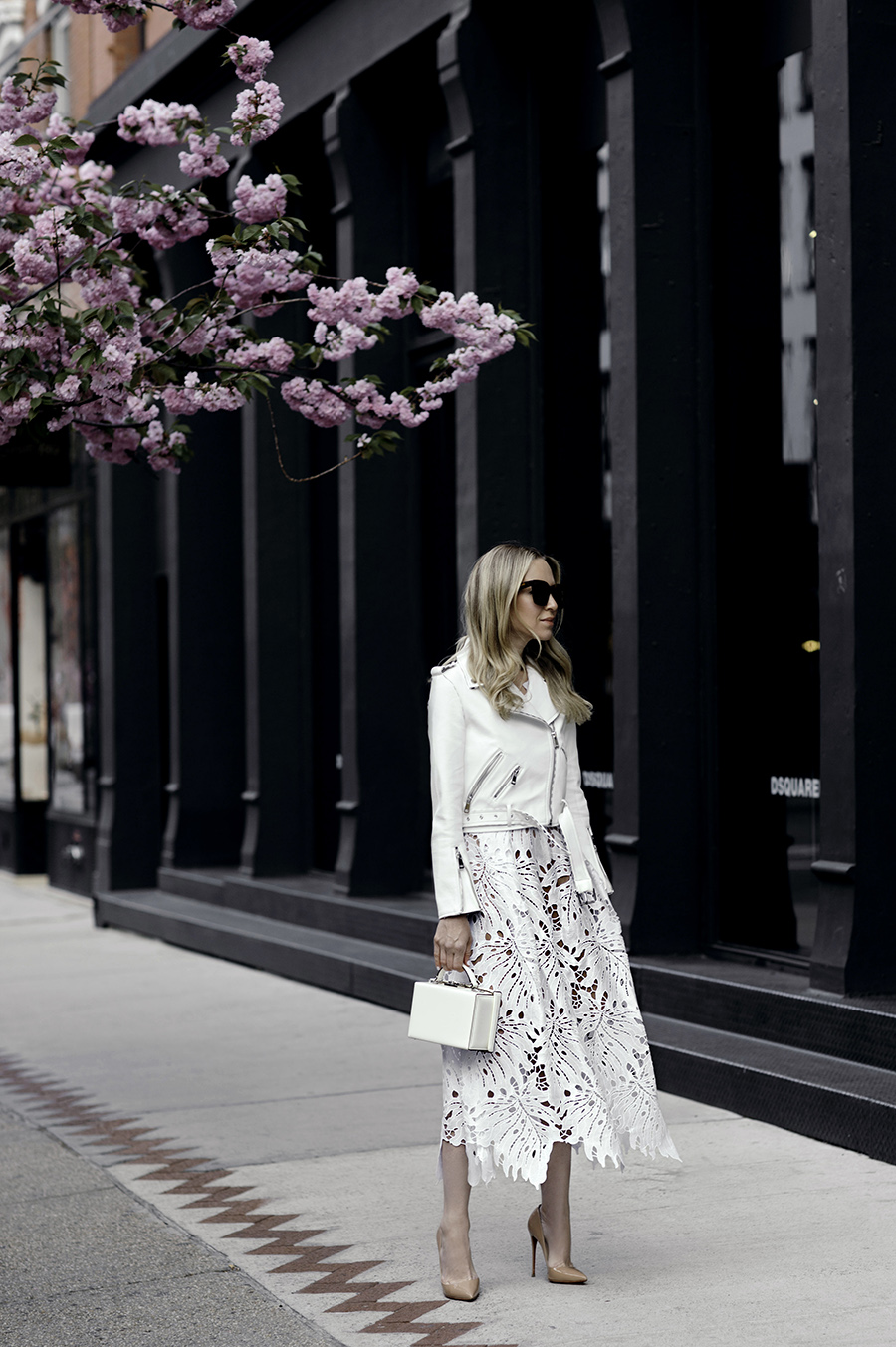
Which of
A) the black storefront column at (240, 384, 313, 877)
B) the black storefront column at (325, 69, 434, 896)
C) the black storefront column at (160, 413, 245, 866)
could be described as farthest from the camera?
the black storefront column at (160, 413, 245, 866)

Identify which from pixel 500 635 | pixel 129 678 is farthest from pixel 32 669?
pixel 500 635

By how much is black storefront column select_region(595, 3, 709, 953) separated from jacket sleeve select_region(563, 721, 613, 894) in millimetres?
3747

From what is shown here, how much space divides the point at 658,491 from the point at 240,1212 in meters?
4.36

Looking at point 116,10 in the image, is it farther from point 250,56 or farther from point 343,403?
point 343,403

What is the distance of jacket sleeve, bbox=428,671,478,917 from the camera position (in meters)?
5.15

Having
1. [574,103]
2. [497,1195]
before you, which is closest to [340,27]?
[574,103]

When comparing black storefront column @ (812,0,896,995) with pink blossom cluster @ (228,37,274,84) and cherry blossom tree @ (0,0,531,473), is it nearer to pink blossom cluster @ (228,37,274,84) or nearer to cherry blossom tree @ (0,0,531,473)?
cherry blossom tree @ (0,0,531,473)

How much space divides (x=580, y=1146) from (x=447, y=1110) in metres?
0.38

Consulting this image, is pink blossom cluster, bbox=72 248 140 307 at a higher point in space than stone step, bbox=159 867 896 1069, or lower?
higher

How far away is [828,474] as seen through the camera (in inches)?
300

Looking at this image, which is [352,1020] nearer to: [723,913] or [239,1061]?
[239,1061]

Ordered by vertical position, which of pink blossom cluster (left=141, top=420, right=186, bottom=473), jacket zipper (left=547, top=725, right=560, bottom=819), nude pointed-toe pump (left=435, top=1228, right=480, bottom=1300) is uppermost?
pink blossom cluster (left=141, top=420, right=186, bottom=473)

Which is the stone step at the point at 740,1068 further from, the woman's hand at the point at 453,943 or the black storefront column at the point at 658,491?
the woman's hand at the point at 453,943

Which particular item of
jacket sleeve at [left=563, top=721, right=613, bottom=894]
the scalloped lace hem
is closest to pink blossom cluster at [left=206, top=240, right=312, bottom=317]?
jacket sleeve at [left=563, top=721, right=613, bottom=894]
